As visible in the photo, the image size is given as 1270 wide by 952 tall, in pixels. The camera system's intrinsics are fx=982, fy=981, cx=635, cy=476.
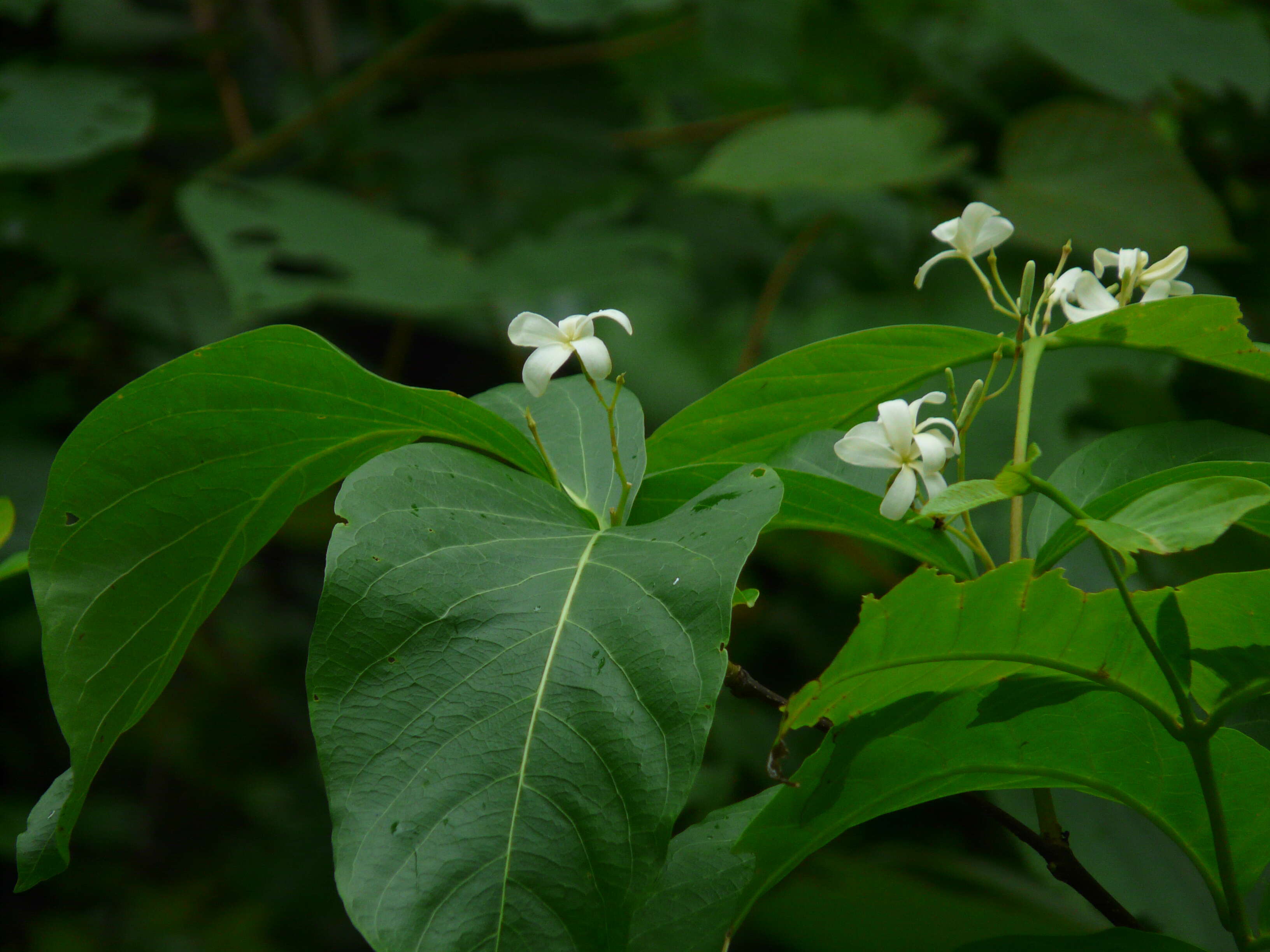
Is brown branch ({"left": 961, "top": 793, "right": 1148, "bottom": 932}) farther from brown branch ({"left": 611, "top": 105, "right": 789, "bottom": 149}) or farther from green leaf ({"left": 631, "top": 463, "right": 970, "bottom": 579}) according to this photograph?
brown branch ({"left": 611, "top": 105, "right": 789, "bottom": 149})

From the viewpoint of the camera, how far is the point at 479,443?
1.33ft

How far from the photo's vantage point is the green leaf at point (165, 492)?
0.36 m

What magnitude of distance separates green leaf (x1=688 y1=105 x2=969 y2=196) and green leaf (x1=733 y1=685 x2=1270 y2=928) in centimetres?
84

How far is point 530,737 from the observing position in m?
0.30

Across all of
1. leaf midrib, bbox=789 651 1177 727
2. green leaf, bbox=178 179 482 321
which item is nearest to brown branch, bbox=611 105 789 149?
green leaf, bbox=178 179 482 321

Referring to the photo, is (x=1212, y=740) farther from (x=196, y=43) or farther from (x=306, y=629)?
(x=196, y=43)

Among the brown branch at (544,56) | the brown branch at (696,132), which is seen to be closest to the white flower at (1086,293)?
the brown branch at (696,132)

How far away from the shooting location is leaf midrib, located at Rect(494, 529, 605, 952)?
0.28m

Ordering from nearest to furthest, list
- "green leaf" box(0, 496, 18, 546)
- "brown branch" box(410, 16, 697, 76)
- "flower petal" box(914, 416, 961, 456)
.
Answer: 1. "flower petal" box(914, 416, 961, 456)
2. "green leaf" box(0, 496, 18, 546)
3. "brown branch" box(410, 16, 697, 76)

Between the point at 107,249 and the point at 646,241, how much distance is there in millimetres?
687

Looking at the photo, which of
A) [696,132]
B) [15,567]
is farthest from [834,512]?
[696,132]

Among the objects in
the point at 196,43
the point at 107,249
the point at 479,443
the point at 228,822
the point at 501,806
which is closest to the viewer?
the point at 501,806

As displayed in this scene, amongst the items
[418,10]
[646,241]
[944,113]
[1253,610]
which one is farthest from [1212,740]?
[418,10]

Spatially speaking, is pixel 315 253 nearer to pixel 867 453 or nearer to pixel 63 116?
pixel 63 116
